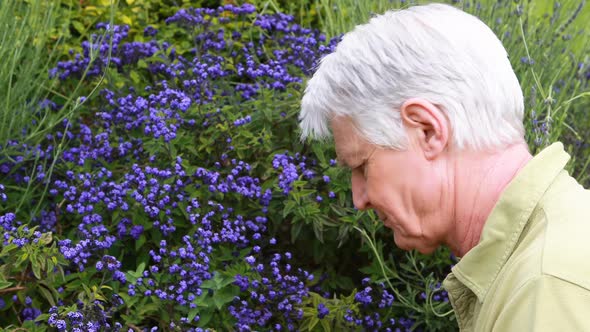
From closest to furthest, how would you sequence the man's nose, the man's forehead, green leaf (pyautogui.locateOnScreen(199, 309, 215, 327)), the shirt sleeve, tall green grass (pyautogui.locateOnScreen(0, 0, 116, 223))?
the shirt sleeve
the man's forehead
the man's nose
green leaf (pyautogui.locateOnScreen(199, 309, 215, 327))
tall green grass (pyautogui.locateOnScreen(0, 0, 116, 223))

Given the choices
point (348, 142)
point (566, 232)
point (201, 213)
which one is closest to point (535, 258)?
point (566, 232)

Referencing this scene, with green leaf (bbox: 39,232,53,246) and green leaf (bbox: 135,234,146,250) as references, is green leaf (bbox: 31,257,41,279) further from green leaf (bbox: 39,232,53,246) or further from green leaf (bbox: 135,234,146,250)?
green leaf (bbox: 135,234,146,250)

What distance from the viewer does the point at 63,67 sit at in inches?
159

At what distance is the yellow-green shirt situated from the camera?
1.78 metres

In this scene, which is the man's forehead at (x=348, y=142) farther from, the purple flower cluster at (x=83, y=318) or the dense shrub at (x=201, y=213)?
the purple flower cluster at (x=83, y=318)

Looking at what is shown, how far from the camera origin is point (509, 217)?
6.73ft

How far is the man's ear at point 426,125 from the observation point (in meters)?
2.11

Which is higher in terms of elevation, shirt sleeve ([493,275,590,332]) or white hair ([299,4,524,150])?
white hair ([299,4,524,150])

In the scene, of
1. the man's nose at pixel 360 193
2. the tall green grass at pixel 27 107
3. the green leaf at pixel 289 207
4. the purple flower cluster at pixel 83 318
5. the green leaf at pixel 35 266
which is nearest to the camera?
the man's nose at pixel 360 193

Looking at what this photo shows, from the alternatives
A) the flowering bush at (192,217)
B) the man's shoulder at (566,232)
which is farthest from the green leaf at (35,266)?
the man's shoulder at (566,232)

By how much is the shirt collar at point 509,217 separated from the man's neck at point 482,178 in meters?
0.05

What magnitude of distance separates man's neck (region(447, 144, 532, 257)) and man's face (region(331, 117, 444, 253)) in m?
0.05

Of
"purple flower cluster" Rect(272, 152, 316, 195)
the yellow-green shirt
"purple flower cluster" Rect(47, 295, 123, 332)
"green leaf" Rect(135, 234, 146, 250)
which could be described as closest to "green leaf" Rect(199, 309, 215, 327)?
"purple flower cluster" Rect(47, 295, 123, 332)

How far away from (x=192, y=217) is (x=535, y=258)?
5.12ft
